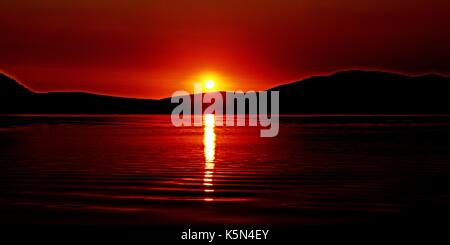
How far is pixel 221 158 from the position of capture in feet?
111

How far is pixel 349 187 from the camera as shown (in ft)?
70.8

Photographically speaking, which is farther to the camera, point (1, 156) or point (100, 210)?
point (1, 156)

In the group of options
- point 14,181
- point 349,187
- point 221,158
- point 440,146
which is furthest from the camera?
point 440,146
